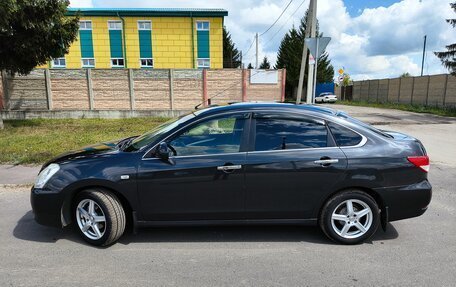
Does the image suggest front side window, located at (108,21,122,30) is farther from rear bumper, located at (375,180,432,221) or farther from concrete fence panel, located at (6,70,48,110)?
rear bumper, located at (375,180,432,221)

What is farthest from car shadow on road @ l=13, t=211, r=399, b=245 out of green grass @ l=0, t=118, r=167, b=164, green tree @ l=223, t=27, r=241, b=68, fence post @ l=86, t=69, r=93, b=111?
green tree @ l=223, t=27, r=241, b=68

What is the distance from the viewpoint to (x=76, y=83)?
639 inches

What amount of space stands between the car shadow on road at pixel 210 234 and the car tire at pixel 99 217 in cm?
20

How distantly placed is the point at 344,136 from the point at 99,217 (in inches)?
114

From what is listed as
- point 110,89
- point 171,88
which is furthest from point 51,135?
point 171,88

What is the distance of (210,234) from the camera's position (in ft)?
13.0

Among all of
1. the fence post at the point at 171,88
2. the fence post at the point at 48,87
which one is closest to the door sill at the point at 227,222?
the fence post at the point at 171,88

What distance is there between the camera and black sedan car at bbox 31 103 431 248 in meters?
3.56

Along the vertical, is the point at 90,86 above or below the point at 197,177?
above

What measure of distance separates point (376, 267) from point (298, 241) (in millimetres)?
861

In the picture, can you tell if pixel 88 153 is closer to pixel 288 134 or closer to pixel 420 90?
pixel 288 134

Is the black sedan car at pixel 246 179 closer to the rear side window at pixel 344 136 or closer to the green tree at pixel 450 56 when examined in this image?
the rear side window at pixel 344 136

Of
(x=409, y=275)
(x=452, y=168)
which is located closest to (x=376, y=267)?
(x=409, y=275)

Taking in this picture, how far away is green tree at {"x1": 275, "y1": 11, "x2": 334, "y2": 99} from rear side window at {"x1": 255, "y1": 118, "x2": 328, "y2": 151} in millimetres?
41202
